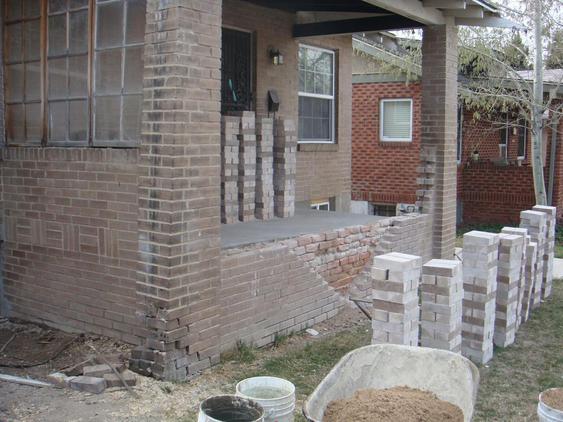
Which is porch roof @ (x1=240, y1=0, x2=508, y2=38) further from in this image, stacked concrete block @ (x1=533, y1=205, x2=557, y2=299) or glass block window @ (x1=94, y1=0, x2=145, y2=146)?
glass block window @ (x1=94, y1=0, x2=145, y2=146)

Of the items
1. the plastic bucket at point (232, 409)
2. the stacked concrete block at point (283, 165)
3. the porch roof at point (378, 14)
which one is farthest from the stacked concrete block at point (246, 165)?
the plastic bucket at point (232, 409)

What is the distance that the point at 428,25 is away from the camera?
9734 millimetres

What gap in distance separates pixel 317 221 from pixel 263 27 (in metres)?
3.50

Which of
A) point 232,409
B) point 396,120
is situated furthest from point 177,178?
point 396,120

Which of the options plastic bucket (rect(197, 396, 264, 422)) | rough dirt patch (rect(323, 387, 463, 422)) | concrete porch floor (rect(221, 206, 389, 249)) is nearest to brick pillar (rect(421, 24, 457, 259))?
concrete porch floor (rect(221, 206, 389, 249))

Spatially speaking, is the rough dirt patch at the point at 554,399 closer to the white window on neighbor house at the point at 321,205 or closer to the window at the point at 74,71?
the window at the point at 74,71

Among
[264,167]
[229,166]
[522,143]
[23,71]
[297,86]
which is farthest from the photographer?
[522,143]

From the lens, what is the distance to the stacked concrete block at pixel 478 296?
650 centimetres

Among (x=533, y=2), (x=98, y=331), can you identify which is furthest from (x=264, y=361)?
(x=533, y=2)

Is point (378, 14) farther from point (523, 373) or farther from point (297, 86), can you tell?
point (523, 373)

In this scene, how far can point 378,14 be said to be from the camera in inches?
405

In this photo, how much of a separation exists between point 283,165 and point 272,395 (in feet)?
17.0

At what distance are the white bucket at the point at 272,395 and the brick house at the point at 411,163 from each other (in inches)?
488

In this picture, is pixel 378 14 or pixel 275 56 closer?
pixel 378 14
